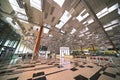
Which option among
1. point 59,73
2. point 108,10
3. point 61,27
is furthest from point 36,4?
point 108,10

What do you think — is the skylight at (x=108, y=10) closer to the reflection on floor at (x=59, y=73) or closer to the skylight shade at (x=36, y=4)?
the reflection on floor at (x=59, y=73)

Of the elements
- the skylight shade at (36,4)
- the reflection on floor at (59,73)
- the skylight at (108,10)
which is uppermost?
the skylight shade at (36,4)

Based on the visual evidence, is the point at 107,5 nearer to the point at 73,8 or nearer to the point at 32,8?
the point at 73,8

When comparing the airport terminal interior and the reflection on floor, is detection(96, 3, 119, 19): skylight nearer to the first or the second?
the airport terminal interior

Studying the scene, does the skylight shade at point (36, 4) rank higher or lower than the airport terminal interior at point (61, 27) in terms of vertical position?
higher

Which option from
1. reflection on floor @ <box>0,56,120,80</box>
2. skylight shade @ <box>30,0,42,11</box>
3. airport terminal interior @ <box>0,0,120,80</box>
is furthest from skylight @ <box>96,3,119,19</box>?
skylight shade @ <box>30,0,42,11</box>

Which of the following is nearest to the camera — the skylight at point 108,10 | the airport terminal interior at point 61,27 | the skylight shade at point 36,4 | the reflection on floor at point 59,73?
the reflection on floor at point 59,73

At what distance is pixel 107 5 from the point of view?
2.97 metres

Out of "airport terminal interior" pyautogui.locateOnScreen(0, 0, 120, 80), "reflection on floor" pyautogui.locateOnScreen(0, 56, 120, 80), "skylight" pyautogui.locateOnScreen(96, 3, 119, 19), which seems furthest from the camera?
"skylight" pyautogui.locateOnScreen(96, 3, 119, 19)

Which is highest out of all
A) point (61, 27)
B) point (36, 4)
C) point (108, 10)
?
point (36, 4)

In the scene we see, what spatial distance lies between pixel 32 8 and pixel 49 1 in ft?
4.67

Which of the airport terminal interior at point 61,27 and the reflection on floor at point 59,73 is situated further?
the airport terminal interior at point 61,27

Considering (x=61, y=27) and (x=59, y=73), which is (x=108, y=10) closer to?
(x=61, y=27)

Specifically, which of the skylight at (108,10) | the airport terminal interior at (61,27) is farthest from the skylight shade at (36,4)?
the skylight at (108,10)
